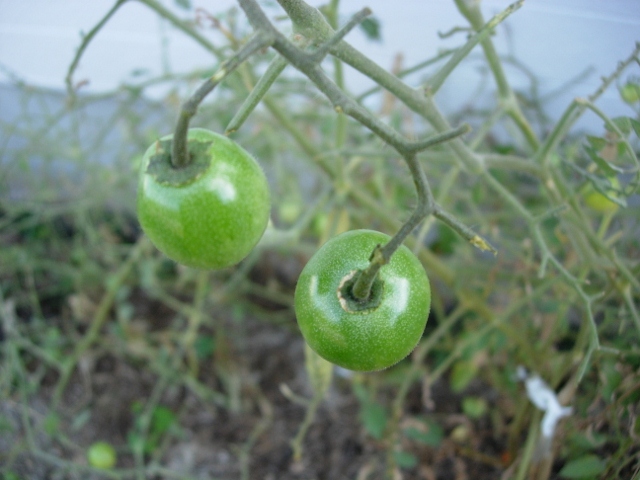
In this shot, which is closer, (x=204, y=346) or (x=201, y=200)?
(x=201, y=200)

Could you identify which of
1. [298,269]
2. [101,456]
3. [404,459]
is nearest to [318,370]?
[404,459]

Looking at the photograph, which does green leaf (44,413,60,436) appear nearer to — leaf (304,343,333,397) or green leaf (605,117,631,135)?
leaf (304,343,333,397)

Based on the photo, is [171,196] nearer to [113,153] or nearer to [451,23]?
[451,23]

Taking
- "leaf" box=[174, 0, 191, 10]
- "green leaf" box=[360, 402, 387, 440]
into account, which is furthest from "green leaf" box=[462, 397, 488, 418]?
"leaf" box=[174, 0, 191, 10]

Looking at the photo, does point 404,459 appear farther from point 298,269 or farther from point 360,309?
point 298,269

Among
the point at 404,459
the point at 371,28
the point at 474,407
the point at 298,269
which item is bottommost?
the point at 404,459

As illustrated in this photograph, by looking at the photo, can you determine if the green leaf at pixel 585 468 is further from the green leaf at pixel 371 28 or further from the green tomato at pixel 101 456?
the green tomato at pixel 101 456
